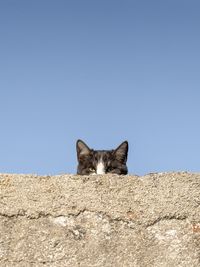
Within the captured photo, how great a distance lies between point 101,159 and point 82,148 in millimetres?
432

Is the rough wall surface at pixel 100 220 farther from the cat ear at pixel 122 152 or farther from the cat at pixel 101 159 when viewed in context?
the cat ear at pixel 122 152

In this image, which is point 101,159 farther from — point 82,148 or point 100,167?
point 82,148

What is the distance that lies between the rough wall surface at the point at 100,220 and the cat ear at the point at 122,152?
3465 mm

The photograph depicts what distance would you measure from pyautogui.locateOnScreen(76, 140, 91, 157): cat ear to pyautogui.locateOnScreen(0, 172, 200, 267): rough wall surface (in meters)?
3.53

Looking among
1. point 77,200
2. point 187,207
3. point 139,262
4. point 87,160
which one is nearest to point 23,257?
point 77,200

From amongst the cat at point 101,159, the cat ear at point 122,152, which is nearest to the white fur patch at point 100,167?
the cat at point 101,159

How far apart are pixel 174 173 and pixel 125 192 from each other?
0.27m

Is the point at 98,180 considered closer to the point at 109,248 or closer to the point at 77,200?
the point at 77,200

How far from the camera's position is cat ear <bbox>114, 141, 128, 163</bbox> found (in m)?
6.15

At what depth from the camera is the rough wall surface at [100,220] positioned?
2510 mm

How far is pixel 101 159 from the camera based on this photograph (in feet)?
19.4

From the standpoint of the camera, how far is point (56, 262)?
2.49 metres

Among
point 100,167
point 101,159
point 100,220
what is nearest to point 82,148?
point 101,159

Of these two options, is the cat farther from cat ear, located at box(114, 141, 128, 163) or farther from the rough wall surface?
the rough wall surface
